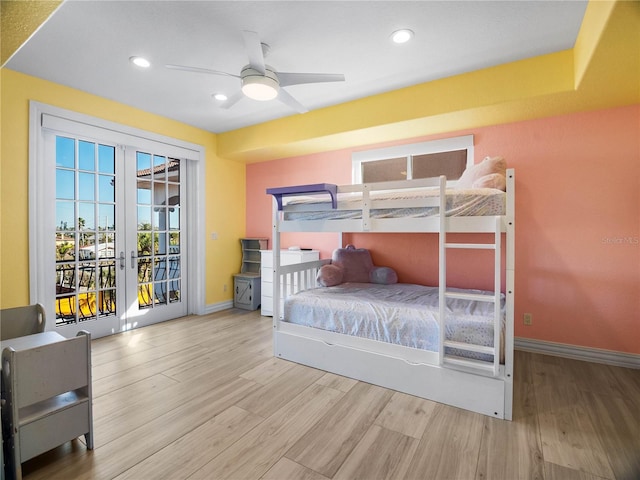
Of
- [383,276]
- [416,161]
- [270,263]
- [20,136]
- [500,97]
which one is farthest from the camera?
[270,263]

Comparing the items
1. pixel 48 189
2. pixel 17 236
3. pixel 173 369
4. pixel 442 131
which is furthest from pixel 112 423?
pixel 442 131

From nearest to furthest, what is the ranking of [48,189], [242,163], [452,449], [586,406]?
[452,449]
[586,406]
[48,189]
[242,163]

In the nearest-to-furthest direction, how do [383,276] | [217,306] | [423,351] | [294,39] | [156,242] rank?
[423,351], [294,39], [383,276], [156,242], [217,306]

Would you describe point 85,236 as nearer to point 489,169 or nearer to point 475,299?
point 475,299

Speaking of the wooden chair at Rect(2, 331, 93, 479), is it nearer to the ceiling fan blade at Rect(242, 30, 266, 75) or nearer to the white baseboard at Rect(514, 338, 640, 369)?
the ceiling fan blade at Rect(242, 30, 266, 75)

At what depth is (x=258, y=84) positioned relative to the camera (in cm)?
221

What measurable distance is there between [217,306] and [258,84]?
3.33 meters

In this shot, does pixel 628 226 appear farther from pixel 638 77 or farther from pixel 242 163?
pixel 242 163

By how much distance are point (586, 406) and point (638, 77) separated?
2.29 meters

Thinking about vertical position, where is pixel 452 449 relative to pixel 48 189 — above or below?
below

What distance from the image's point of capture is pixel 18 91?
2.74 m

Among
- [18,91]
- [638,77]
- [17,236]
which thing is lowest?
[17,236]

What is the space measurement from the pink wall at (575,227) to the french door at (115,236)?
3.61m

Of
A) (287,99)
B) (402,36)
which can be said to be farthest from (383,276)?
(402,36)
